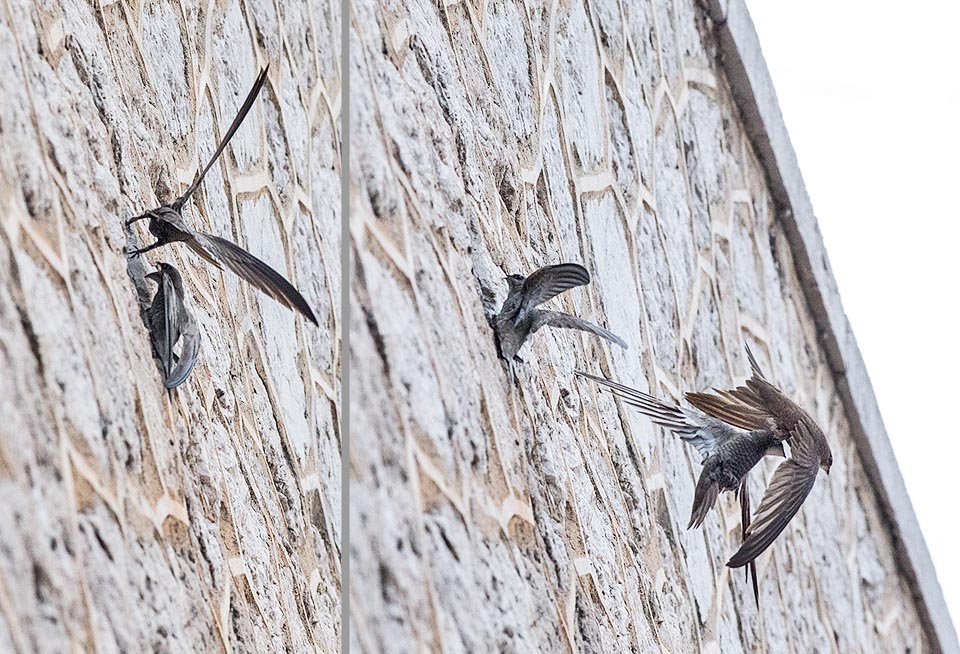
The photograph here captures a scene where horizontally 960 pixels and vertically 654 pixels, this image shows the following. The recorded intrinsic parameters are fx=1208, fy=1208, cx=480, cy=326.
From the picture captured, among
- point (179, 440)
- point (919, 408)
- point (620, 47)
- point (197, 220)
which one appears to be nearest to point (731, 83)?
point (620, 47)

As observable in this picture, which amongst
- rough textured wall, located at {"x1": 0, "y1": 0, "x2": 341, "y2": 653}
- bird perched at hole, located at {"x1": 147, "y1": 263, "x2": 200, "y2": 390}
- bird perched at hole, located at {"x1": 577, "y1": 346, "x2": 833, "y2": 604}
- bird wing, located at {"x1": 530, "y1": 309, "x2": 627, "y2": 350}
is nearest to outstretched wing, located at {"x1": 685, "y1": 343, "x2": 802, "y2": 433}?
bird perched at hole, located at {"x1": 577, "y1": 346, "x2": 833, "y2": 604}

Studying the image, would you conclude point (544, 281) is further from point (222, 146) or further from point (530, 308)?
point (222, 146)

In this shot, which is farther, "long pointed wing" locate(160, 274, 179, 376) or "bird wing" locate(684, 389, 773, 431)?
"bird wing" locate(684, 389, 773, 431)

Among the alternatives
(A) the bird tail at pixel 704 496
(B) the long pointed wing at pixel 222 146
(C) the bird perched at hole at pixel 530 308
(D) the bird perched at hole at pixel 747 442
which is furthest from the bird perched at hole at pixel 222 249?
(A) the bird tail at pixel 704 496

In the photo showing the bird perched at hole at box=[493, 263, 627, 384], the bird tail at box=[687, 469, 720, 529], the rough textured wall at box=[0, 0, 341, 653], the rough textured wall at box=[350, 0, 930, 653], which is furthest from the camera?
the bird tail at box=[687, 469, 720, 529]

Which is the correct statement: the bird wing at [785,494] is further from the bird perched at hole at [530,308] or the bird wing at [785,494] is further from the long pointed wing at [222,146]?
the long pointed wing at [222,146]

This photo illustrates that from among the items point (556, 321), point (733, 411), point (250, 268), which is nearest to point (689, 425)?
point (733, 411)

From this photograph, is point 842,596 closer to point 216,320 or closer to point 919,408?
point 919,408

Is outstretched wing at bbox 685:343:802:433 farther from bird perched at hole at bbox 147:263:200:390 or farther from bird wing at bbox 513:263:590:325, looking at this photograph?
bird perched at hole at bbox 147:263:200:390
